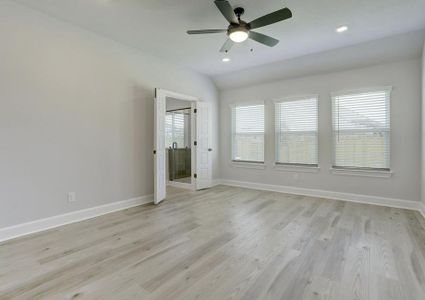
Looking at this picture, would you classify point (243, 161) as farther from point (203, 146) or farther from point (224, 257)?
point (224, 257)

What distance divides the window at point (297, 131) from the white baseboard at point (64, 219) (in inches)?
134

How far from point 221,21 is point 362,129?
3401 millimetres

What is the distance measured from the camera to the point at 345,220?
3.44 m

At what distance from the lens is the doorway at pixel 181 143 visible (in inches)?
174

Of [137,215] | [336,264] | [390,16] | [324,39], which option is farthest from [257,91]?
[336,264]

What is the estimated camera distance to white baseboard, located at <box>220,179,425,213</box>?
4039 millimetres

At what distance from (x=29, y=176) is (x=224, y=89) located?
15.8ft

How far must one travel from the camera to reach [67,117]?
337 centimetres

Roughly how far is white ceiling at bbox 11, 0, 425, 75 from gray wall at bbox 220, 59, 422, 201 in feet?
2.65

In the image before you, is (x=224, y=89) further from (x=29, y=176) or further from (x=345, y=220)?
(x=29, y=176)

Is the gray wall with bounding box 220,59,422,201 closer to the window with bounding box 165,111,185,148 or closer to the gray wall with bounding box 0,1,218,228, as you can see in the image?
the window with bounding box 165,111,185,148

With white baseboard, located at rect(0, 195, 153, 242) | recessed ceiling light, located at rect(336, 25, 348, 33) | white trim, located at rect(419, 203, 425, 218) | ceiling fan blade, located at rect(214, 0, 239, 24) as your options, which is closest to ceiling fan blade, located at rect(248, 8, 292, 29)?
ceiling fan blade, located at rect(214, 0, 239, 24)

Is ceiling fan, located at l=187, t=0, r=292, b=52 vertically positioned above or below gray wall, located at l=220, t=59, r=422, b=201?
above

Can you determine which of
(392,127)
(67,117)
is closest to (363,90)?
(392,127)
